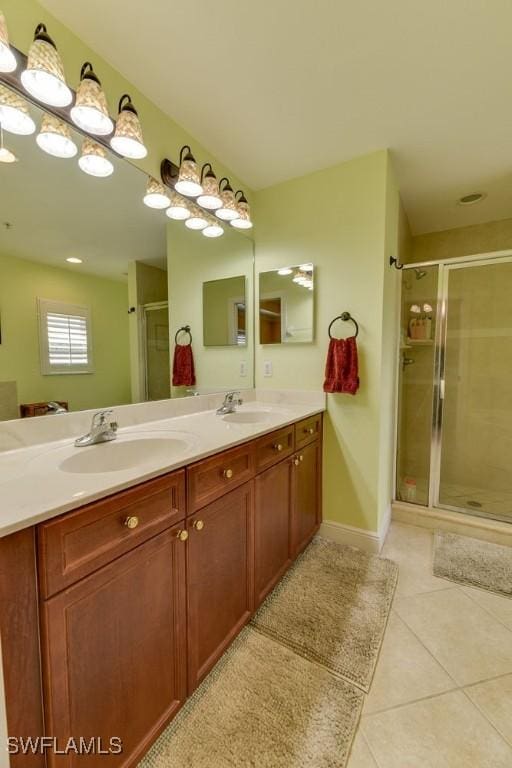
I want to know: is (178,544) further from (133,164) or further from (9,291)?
(133,164)

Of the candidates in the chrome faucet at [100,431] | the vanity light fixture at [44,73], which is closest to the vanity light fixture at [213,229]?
the vanity light fixture at [44,73]

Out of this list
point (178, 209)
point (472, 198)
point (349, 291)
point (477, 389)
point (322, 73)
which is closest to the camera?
point (322, 73)

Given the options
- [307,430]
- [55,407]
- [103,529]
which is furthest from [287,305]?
[103,529]

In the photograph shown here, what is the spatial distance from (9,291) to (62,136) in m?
0.60

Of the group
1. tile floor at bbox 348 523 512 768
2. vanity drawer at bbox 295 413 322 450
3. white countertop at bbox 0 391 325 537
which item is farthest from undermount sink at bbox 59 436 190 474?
tile floor at bbox 348 523 512 768

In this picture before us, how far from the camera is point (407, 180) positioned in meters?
2.05

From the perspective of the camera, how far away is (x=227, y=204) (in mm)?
1810

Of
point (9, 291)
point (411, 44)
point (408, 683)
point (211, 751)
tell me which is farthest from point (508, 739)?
point (411, 44)

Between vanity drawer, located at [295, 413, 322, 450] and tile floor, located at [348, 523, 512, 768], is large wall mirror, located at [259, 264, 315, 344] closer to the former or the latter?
vanity drawer, located at [295, 413, 322, 450]

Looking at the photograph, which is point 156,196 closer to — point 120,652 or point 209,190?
point 209,190

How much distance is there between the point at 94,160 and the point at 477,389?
3193 millimetres

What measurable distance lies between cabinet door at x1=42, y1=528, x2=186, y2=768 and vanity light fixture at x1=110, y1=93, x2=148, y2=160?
1468 mm

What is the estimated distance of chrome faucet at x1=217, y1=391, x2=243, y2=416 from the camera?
1.87m

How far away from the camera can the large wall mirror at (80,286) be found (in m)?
1.08
